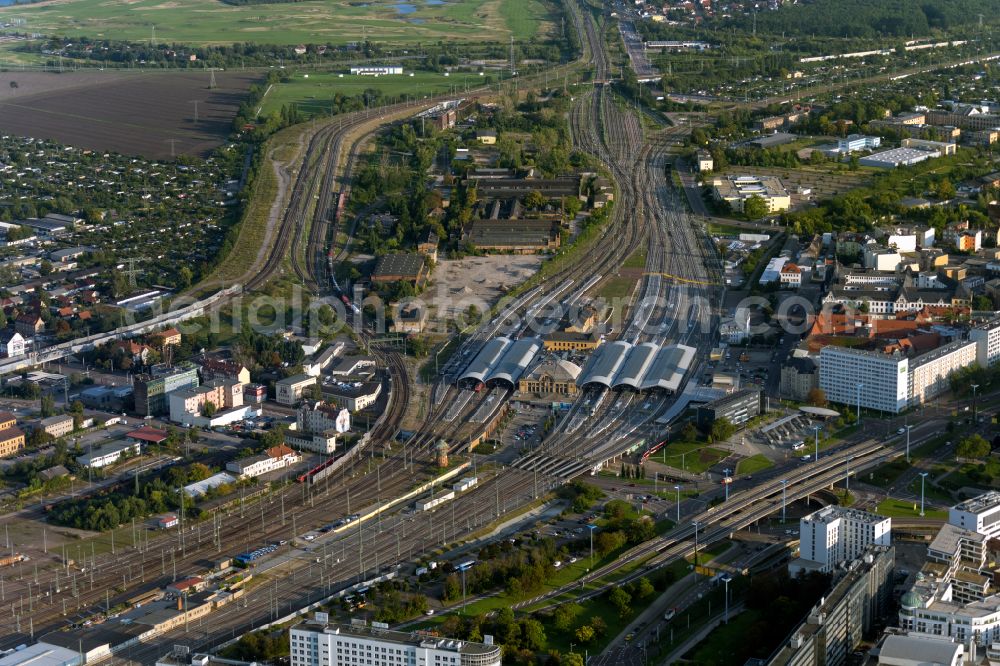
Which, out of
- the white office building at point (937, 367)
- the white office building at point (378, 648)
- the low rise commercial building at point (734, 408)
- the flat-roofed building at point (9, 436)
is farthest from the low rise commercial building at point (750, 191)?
the white office building at point (378, 648)

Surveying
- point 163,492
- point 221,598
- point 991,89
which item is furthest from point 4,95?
point 221,598

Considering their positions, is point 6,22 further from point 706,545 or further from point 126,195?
point 706,545

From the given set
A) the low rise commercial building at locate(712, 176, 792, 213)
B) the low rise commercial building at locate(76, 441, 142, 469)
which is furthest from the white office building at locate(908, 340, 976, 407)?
the low rise commercial building at locate(76, 441, 142, 469)

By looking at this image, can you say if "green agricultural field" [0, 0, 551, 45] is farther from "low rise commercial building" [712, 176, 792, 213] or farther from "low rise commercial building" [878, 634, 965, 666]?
"low rise commercial building" [878, 634, 965, 666]

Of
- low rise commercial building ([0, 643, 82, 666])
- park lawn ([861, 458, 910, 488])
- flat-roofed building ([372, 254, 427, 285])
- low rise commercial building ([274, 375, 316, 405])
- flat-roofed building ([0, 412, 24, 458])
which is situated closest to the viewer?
low rise commercial building ([0, 643, 82, 666])

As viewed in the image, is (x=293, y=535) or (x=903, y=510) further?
(x=903, y=510)

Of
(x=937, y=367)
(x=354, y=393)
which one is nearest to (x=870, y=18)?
(x=937, y=367)

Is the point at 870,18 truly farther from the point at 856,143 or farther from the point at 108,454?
the point at 108,454

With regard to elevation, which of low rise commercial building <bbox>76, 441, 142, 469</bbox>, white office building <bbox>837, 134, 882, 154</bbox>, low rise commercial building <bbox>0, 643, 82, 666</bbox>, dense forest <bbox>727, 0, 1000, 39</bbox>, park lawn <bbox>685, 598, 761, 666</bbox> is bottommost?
park lawn <bbox>685, 598, 761, 666</bbox>
